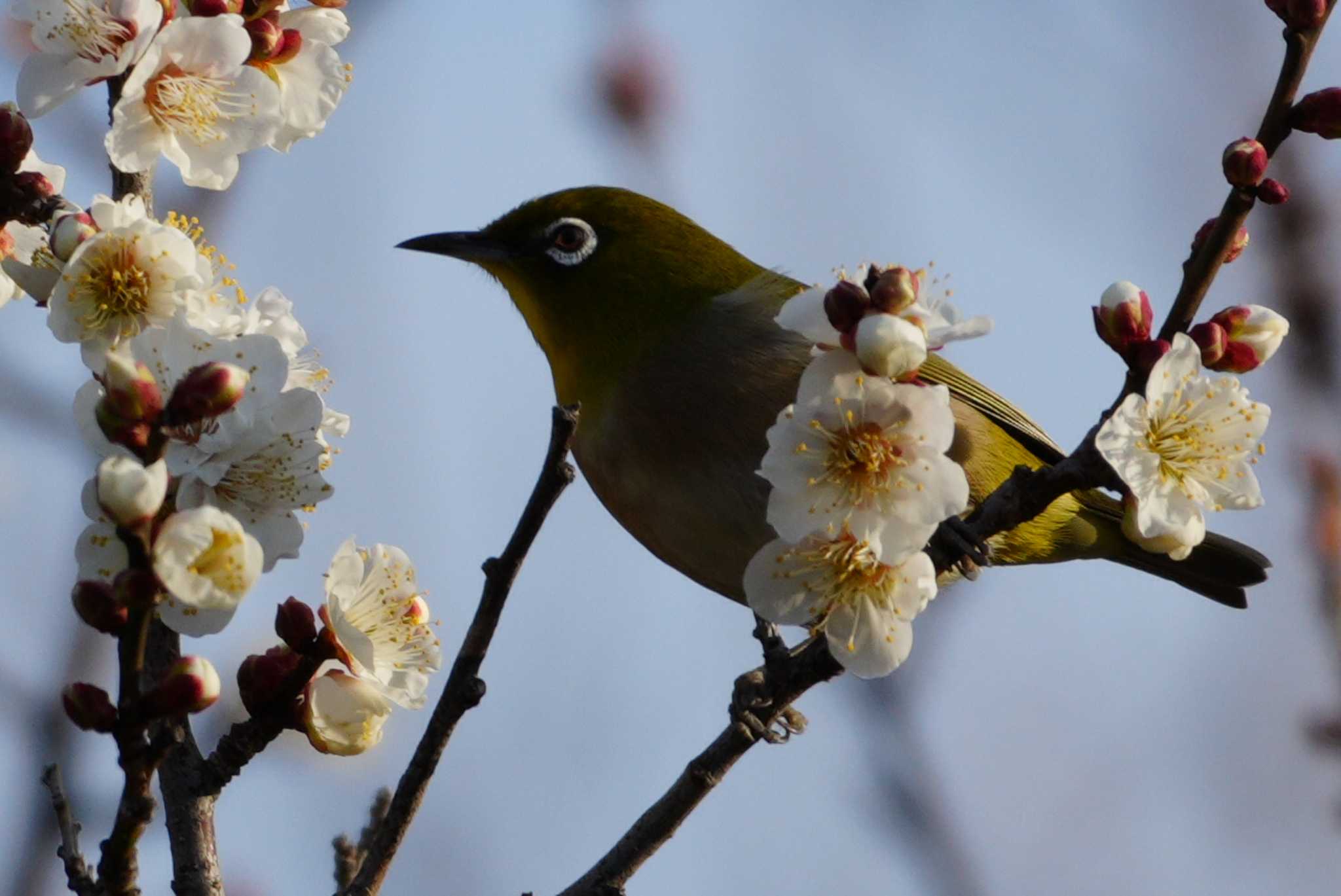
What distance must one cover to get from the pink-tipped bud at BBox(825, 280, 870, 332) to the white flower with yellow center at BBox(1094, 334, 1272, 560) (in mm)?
509

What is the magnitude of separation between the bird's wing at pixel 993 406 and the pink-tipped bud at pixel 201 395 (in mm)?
3726

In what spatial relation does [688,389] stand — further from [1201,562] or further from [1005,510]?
[1201,562]

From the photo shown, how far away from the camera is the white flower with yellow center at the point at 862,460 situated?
289 centimetres

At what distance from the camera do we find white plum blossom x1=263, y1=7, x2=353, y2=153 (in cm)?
358

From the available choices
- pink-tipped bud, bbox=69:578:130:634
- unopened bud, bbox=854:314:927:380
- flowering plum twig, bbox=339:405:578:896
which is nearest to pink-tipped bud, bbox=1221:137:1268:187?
unopened bud, bbox=854:314:927:380

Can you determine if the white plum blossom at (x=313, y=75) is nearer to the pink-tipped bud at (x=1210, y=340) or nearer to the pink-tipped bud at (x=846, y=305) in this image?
the pink-tipped bud at (x=846, y=305)

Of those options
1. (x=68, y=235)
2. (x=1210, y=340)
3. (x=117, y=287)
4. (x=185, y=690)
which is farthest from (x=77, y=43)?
(x=1210, y=340)

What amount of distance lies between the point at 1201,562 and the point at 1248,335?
376cm

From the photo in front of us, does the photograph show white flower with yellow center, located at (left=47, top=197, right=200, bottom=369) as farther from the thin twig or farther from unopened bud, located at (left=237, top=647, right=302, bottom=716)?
the thin twig

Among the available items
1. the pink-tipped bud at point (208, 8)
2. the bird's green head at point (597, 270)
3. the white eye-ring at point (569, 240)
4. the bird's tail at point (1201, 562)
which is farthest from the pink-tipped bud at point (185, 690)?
the bird's tail at point (1201, 562)

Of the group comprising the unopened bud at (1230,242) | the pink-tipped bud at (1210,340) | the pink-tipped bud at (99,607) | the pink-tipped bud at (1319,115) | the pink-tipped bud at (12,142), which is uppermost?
the pink-tipped bud at (1319,115)

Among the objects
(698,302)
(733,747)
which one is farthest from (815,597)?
(698,302)

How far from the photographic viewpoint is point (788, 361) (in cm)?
509

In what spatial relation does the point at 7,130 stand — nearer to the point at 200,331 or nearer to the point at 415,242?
the point at 200,331
